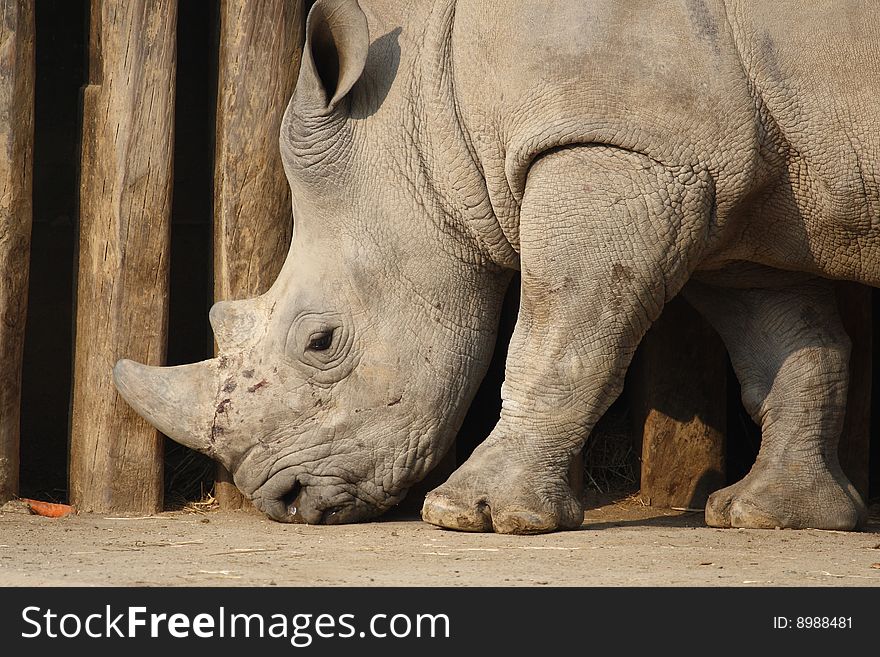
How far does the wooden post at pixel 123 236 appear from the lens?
18.3 ft

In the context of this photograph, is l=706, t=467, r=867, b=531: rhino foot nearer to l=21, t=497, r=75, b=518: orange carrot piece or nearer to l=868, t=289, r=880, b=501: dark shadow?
l=868, t=289, r=880, b=501: dark shadow

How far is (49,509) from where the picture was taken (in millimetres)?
5582

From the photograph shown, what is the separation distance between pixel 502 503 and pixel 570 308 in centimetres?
66

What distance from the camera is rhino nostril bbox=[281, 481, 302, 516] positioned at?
5.32 meters

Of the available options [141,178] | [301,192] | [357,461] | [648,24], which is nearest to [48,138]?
[141,178]

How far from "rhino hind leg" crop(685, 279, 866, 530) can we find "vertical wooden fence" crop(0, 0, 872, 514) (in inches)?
70.3

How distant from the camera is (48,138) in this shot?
686 cm

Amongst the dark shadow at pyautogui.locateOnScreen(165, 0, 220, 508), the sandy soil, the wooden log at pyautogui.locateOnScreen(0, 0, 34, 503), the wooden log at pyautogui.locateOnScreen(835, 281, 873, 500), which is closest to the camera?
the sandy soil

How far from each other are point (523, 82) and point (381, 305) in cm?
94

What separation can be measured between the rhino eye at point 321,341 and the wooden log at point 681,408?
1539mm

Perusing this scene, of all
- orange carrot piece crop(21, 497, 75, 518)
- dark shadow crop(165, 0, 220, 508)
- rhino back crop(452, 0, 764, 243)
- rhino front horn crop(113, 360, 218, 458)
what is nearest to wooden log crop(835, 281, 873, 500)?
rhino back crop(452, 0, 764, 243)

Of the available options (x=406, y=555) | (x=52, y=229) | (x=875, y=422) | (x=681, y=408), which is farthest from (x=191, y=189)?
(x=875, y=422)
